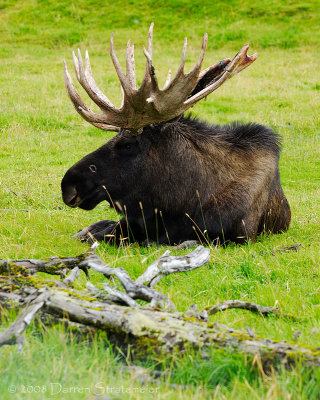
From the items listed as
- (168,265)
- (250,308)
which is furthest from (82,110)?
(250,308)

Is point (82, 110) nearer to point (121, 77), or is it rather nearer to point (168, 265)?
point (121, 77)

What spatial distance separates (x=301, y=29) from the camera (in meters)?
31.6

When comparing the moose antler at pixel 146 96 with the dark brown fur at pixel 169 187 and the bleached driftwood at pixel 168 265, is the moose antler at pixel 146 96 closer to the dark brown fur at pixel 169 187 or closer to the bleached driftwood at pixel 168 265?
the dark brown fur at pixel 169 187

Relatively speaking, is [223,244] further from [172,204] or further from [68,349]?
[68,349]

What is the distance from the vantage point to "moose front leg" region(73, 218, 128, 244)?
6820 mm

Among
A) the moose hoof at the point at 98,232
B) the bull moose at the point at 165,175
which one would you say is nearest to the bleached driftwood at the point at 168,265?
the bull moose at the point at 165,175

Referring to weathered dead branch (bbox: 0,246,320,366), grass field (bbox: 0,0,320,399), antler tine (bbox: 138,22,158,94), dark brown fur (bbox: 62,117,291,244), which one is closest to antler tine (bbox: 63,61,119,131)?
dark brown fur (bbox: 62,117,291,244)

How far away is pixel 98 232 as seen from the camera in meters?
7.14

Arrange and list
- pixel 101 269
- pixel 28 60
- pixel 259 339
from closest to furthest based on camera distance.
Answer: pixel 259 339 < pixel 101 269 < pixel 28 60

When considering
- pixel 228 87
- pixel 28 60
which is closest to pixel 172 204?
pixel 228 87

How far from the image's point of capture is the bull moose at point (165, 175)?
6.38 m

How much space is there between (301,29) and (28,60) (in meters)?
14.8

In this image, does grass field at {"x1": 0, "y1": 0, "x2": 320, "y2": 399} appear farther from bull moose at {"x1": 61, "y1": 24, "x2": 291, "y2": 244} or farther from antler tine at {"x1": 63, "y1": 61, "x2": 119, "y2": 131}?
antler tine at {"x1": 63, "y1": 61, "x2": 119, "y2": 131}

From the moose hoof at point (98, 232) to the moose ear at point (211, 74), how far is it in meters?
1.94
